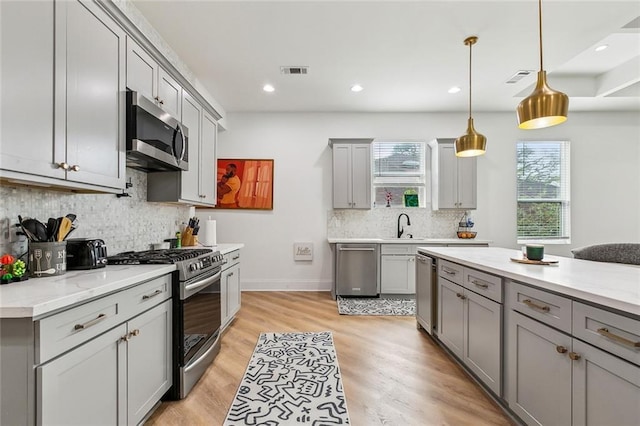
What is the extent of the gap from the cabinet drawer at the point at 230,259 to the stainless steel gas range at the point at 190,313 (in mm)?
562

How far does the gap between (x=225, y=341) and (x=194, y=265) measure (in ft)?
3.97

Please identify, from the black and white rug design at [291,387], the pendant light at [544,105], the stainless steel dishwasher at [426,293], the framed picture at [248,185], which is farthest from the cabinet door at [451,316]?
the framed picture at [248,185]

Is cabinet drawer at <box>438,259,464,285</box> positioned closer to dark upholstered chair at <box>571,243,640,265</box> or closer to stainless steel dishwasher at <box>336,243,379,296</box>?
dark upholstered chair at <box>571,243,640,265</box>

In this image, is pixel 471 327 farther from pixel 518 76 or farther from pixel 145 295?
pixel 518 76

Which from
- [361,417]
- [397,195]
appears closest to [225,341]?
[361,417]

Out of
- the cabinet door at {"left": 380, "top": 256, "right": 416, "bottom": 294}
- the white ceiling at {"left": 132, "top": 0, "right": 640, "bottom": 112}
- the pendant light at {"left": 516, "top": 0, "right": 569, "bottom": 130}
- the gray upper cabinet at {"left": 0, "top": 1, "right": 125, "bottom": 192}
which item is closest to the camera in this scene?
the gray upper cabinet at {"left": 0, "top": 1, "right": 125, "bottom": 192}

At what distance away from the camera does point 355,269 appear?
15.3 feet

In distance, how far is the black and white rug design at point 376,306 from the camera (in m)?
3.94

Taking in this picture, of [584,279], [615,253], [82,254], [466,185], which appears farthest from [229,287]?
[466,185]

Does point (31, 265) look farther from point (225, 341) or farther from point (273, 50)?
point (273, 50)

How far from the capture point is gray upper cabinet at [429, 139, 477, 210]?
194 inches

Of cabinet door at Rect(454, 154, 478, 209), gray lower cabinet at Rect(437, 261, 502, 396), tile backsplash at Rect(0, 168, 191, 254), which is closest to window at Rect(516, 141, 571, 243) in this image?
cabinet door at Rect(454, 154, 478, 209)

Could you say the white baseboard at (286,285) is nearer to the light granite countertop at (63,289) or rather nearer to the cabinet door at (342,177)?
the cabinet door at (342,177)

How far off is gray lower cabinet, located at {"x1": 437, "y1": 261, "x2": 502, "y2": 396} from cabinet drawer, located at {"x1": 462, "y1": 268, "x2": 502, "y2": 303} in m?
0.01
